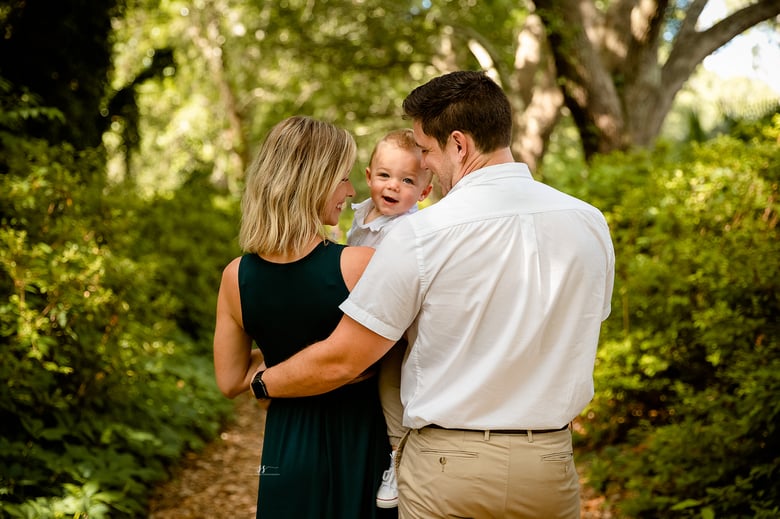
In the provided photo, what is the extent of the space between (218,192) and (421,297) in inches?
539

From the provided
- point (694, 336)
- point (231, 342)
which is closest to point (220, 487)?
point (694, 336)

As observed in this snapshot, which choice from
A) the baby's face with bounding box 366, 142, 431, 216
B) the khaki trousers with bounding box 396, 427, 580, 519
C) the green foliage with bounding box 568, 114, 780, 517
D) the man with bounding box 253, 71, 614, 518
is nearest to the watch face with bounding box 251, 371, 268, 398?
the man with bounding box 253, 71, 614, 518

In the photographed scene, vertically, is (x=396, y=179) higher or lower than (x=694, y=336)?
higher

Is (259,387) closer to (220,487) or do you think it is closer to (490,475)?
(490,475)

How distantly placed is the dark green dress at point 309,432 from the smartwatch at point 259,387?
8 centimetres

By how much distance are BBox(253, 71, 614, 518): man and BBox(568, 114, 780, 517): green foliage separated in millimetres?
1976

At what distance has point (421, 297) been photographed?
2.16 m

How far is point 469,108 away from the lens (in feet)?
7.39

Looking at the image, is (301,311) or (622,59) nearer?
(301,311)

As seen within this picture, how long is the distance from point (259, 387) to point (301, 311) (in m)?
0.31

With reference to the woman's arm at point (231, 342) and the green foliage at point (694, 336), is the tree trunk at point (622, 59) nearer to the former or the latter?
the green foliage at point (694, 336)

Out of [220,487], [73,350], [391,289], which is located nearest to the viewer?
[391,289]

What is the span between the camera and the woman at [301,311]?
2445 mm

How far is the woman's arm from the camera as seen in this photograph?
257 centimetres
